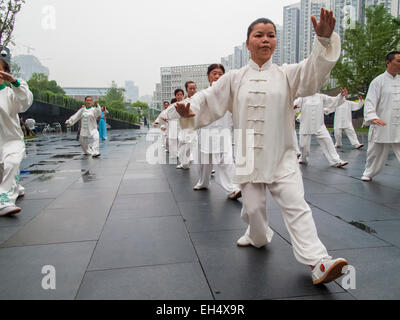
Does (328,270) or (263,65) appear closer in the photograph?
(328,270)

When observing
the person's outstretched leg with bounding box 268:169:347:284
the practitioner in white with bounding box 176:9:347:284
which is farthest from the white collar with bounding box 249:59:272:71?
the person's outstretched leg with bounding box 268:169:347:284

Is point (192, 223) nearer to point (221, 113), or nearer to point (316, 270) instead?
point (221, 113)

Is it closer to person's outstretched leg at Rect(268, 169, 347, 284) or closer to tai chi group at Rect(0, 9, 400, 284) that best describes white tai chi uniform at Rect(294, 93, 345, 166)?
tai chi group at Rect(0, 9, 400, 284)

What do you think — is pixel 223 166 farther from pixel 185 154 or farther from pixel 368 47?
pixel 368 47

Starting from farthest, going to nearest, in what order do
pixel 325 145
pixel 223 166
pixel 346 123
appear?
1. pixel 346 123
2. pixel 325 145
3. pixel 223 166

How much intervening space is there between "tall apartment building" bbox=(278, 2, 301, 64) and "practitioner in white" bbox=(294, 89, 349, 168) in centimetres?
4230

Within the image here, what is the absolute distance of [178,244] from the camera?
3553 millimetres

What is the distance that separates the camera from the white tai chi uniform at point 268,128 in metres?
2.75

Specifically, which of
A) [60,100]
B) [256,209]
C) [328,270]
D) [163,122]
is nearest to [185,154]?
[163,122]

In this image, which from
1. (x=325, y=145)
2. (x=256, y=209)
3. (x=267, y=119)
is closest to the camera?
(x=267, y=119)

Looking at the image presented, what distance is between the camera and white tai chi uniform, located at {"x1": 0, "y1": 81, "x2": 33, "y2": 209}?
4.82m

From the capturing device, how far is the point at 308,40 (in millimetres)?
45938

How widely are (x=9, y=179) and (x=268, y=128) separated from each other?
368 cm
